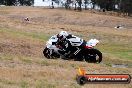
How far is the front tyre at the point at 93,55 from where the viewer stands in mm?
21453

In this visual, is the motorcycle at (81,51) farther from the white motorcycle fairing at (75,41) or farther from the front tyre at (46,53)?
the front tyre at (46,53)

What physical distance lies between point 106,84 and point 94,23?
68.7 metres

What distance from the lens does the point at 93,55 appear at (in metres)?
21.5

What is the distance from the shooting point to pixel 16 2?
143625 millimetres

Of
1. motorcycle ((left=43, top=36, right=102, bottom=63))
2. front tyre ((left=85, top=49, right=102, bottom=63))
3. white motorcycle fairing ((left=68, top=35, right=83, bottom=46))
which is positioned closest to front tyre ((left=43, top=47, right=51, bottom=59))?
motorcycle ((left=43, top=36, right=102, bottom=63))

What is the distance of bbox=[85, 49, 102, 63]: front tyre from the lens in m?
21.5

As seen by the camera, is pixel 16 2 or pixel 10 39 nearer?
pixel 10 39

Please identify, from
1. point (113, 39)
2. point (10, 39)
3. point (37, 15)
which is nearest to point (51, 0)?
point (37, 15)

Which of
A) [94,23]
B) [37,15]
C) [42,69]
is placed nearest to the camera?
[42,69]

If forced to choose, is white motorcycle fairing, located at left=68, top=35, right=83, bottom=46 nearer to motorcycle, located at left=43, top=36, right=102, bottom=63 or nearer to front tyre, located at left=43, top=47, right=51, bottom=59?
motorcycle, located at left=43, top=36, right=102, bottom=63

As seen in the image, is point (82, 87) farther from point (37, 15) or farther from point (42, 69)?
point (37, 15)

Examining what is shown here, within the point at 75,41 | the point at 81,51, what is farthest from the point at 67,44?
the point at 81,51

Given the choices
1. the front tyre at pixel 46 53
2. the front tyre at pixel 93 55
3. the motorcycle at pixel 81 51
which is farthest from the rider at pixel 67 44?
the front tyre at pixel 46 53

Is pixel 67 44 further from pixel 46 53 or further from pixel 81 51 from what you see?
pixel 46 53
